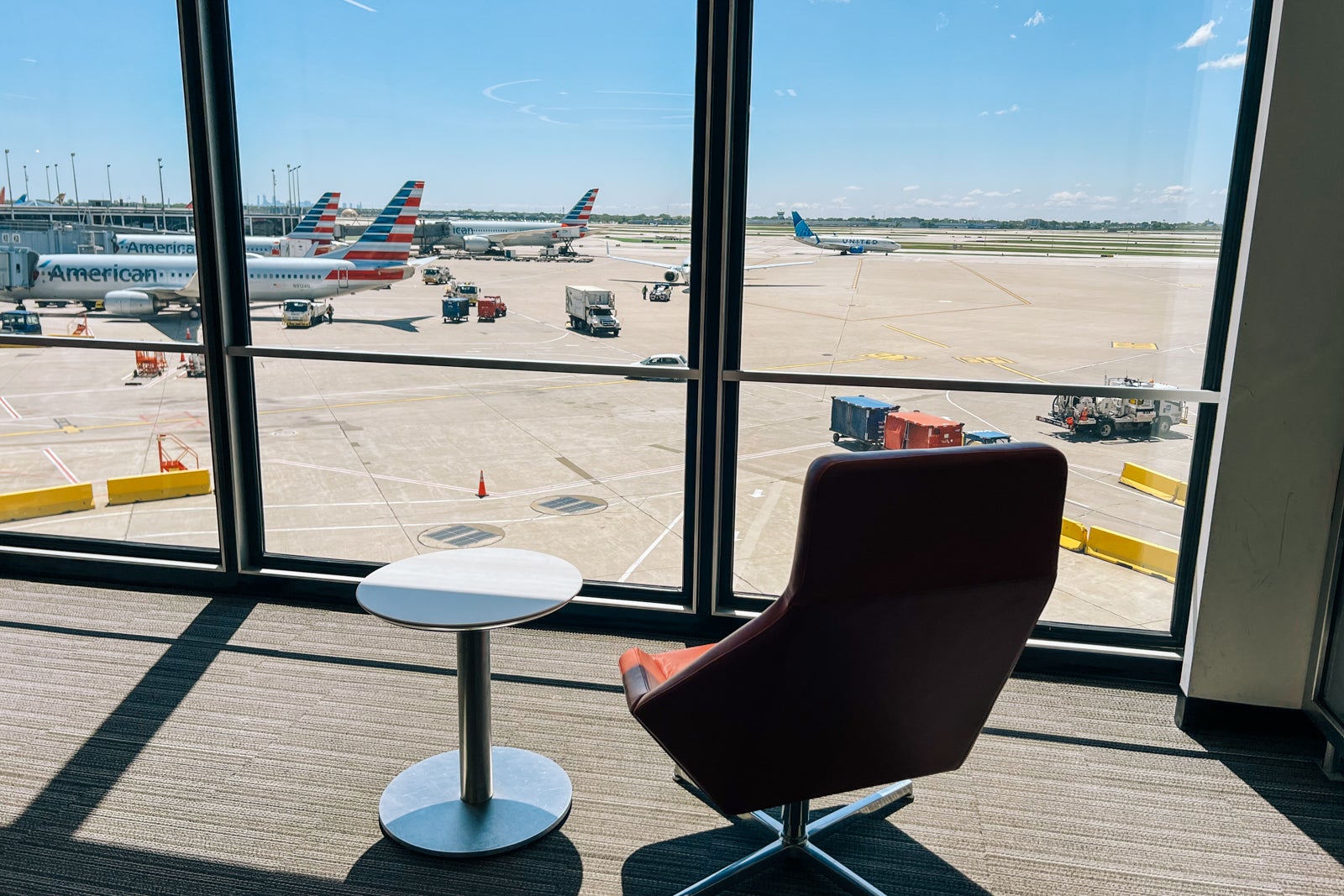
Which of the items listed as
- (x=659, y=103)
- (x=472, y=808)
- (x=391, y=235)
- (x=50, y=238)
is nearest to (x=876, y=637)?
(x=472, y=808)

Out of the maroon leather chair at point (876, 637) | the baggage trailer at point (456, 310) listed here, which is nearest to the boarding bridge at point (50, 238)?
the baggage trailer at point (456, 310)

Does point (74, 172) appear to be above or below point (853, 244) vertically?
above

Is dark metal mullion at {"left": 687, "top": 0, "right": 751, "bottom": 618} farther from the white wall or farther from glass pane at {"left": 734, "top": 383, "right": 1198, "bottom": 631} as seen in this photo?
the white wall

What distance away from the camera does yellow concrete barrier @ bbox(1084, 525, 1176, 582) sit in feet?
10.5

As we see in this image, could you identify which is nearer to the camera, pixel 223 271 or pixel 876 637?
pixel 876 637

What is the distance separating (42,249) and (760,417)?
3319 millimetres

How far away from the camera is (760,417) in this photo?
3.30 meters

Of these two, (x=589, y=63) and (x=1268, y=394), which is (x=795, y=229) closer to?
(x=589, y=63)

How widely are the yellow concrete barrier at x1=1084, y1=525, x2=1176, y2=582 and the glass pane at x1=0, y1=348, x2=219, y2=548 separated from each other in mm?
3662

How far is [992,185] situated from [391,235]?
2.40 metres

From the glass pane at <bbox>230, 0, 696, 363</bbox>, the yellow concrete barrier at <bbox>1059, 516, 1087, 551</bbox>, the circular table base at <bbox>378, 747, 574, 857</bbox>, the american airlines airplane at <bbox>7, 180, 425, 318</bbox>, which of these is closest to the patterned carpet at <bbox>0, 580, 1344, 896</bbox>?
the circular table base at <bbox>378, 747, 574, 857</bbox>

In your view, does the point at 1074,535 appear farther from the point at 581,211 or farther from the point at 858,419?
the point at 581,211

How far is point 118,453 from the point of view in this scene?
502 centimetres

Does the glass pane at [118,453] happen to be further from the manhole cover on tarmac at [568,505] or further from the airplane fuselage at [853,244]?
the airplane fuselage at [853,244]
